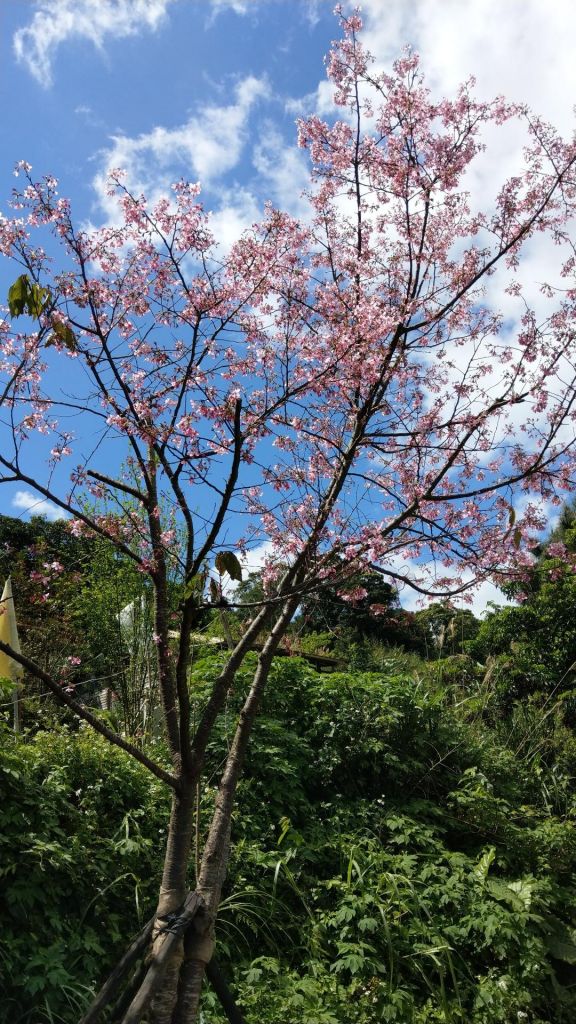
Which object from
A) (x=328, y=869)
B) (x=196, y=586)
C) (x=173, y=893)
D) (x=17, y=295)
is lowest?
(x=328, y=869)

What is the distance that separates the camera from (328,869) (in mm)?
4715

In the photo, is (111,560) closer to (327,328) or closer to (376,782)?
(376,782)

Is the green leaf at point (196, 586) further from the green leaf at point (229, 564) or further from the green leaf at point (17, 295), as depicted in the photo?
the green leaf at point (17, 295)

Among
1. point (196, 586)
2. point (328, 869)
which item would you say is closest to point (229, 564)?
point (196, 586)

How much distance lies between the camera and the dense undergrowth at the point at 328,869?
3590 millimetres

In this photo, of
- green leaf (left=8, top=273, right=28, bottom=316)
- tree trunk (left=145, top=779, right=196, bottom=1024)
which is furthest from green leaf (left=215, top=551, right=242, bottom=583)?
green leaf (left=8, top=273, right=28, bottom=316)

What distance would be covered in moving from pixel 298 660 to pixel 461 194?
3.40 meters

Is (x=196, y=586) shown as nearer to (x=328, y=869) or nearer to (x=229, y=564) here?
(x=229, y=564)

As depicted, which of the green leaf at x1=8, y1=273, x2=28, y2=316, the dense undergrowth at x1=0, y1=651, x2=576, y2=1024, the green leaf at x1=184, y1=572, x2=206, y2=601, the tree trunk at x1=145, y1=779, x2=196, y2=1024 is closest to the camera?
the green leaf at x1=8, y1=273, x2=28, y2=316

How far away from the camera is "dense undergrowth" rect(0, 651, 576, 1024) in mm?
3590

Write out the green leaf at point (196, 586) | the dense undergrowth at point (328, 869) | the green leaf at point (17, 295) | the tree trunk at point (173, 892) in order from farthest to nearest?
the dense undergrowth at point (328, 869) < the tree trunk at point (173, 892) < the green leaf at point (196, 586) < the green leaf at point (17, 295)

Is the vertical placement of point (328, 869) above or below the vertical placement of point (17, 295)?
below

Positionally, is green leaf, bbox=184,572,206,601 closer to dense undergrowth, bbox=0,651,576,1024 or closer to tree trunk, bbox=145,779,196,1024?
tree trunk, bbox=145,779,196,1024

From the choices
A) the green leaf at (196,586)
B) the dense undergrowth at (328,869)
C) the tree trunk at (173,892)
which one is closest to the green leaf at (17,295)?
the green leaf at (196,586)
